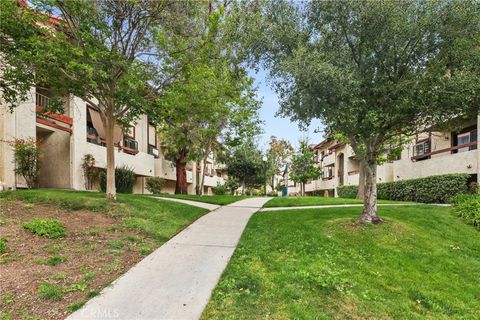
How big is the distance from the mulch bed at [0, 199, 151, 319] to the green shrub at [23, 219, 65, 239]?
0.13 m

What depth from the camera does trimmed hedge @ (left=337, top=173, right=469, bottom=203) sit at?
16.8m

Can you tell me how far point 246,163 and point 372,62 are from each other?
31.9 m

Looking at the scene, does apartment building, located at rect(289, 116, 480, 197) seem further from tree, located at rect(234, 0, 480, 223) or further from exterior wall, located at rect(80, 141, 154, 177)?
exterior wall, located at rect(80, 141, 154, 177)

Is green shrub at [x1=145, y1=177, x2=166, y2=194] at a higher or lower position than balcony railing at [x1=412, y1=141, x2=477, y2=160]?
lower

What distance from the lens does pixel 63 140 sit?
1739 centimetres

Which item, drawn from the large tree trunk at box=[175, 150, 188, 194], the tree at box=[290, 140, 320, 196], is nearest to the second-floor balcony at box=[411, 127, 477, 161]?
the tree at box=[290, 140, 320, 196]

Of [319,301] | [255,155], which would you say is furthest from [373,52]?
[255,155]

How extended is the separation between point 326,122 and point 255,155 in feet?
105

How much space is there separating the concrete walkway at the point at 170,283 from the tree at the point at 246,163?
3126 cm

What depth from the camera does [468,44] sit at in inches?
306

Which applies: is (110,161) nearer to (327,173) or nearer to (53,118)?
(53,118)

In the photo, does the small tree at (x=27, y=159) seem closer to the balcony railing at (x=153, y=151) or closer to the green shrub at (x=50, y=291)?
the green shrub at (x=50, y=291)

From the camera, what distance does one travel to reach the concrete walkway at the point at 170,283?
438 cm

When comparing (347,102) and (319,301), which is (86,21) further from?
(319,301)
